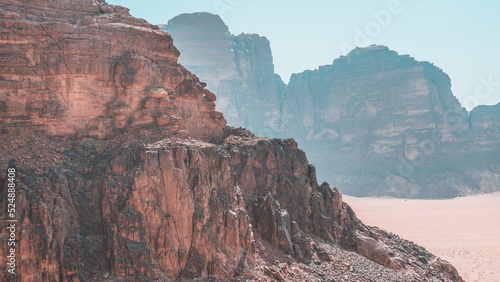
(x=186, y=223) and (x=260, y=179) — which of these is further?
(x=260, y=179)

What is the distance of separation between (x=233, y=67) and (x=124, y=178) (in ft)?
460

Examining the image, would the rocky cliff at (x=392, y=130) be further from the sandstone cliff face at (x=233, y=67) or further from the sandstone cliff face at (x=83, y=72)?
the sandstone cliff face at (x=83, y=72)

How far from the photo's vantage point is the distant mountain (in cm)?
12344

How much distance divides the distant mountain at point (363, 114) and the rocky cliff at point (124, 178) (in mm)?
95372

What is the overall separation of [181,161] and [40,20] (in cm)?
1205

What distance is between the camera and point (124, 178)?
67.4 feet

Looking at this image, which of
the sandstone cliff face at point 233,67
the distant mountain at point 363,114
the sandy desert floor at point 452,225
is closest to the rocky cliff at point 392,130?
the distant mountain at point 363,114

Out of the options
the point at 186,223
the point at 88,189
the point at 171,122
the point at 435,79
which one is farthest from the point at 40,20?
the point at 435,79

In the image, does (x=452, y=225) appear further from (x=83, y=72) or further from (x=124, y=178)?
(x=83, y=72)

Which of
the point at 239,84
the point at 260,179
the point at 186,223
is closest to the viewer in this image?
the point at 186,223

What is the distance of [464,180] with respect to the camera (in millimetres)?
117562

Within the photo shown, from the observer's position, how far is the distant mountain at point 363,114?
123438 mm

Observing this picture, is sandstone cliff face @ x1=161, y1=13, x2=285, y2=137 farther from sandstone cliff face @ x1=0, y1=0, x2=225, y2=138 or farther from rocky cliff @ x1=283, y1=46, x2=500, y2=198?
sandstone cliff face @ x1=0, y1=0, x2=225, y2=138

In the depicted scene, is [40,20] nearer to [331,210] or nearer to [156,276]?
[156,276]
